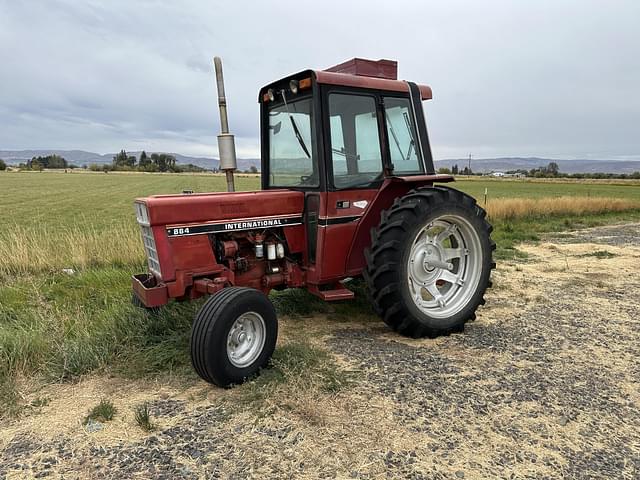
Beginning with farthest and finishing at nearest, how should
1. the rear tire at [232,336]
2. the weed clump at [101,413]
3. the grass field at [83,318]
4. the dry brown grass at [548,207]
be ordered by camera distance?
the dry brown grass at [548,207]
the grass field at [83,318]
the rear tire at [232,336]
the weed clump at [101,413]

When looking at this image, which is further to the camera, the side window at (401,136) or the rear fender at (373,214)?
the side window at (401,136)

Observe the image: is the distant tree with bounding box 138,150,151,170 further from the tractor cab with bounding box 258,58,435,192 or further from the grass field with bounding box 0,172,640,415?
the tractor cab with bounding box 258,58,435,192

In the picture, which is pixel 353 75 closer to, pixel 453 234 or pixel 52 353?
pixel 453 234

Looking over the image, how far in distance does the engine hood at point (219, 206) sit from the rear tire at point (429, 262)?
0.87m

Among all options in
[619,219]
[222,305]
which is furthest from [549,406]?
[619,219]

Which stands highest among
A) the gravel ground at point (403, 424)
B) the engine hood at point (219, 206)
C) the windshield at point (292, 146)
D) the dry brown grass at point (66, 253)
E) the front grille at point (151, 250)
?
the windshield at point (292, 146)

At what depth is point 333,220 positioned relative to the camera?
4160mm

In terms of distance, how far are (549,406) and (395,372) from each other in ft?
3.48

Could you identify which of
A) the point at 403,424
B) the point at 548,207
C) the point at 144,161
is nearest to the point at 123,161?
the point at 144,161

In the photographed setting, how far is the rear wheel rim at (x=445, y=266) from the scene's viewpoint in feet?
14.7

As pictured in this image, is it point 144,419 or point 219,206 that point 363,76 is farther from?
point 144,419

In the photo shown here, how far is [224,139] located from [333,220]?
1246 millimetres

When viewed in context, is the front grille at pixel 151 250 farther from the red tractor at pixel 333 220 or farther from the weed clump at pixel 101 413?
the weed clump at pixel 101 413

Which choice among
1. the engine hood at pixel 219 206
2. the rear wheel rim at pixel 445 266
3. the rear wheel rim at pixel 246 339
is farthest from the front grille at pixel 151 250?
the rear wheel rim at pixel 445 266
